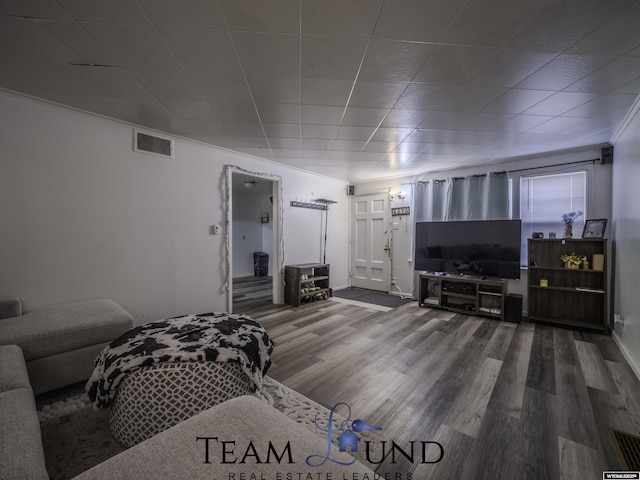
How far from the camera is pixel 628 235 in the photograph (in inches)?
100

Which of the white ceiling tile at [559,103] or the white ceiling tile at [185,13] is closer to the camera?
the white ceiling tile at [185,13]

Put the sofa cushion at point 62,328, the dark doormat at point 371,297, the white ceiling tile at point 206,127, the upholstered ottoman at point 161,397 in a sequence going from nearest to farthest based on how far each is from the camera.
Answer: the upholstered ottoman at point 161,397 → the sofa cushion at point 62,328 → the white ceiling tile at point 206,127 → the dark doormat at point 371,297

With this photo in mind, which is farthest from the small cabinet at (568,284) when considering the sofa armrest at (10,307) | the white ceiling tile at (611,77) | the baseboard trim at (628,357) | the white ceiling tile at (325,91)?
the sofa armrest at (10,307)

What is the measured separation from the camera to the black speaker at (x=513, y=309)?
3.59 metres

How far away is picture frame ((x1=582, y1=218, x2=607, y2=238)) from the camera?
316 cm

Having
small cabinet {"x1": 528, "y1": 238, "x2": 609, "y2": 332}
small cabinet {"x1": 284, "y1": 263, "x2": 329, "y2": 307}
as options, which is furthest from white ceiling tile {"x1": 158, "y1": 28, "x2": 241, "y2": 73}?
small cabinet {"x1": 528, "y1": 238, "x2": 609, "y2": 332}

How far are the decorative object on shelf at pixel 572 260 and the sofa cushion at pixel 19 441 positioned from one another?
5.01 meters

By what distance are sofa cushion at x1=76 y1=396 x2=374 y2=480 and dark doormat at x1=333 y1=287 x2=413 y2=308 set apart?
3.77 metres

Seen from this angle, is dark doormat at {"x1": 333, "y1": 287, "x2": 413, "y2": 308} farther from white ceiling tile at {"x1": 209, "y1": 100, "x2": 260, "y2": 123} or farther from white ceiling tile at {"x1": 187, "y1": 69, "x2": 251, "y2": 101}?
white ceiling tile at {"x1": 187, "y1": 69, "x2": 251, "y2": 101}

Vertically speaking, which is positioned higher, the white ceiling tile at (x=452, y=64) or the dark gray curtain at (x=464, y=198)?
the white ceiling tile at (x=452, y=64)

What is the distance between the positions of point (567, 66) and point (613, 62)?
10.6 inches

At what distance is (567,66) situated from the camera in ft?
5.82

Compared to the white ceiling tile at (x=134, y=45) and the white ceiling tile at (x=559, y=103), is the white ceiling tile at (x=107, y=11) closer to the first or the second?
the white ceiling tile at (x=134, y=45)

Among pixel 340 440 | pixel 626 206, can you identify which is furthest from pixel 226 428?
pixel 626 206
